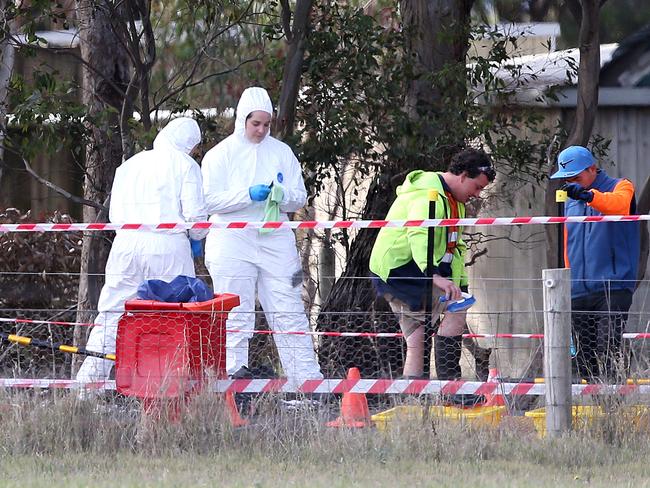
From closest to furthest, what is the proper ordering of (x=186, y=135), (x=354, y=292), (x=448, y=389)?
(x=448, y=389) → (x=186, y=135) → (x=354, y=292)

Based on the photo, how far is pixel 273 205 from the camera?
8.90m

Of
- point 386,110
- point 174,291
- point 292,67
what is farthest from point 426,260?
point 292,67

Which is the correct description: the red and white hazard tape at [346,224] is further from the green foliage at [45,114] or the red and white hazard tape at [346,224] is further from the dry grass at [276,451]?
the green foliage at [45,114]

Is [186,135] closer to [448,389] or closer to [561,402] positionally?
[448,389]

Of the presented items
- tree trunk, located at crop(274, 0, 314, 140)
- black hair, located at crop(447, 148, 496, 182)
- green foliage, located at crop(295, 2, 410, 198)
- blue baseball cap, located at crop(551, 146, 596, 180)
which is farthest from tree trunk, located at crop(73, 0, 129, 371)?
blue baseball cap, located at crop(551, 146, 596, 180)

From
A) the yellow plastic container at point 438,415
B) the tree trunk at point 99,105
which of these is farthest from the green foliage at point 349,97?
the yellow plastic container at point 438,415

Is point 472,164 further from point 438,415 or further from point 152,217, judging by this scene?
point 152,217

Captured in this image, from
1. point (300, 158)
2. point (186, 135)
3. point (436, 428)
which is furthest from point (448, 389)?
point (300, 158)

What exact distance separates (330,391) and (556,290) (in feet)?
4.71

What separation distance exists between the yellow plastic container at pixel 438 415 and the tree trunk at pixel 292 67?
167 inches

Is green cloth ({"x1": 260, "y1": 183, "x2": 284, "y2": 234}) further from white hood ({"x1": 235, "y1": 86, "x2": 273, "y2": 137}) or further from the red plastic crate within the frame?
the red plastic crate

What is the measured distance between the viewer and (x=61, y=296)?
13.6 metres

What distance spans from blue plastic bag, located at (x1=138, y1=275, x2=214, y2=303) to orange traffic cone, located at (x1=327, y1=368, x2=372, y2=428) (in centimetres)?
93

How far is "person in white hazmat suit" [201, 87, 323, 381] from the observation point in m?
8.80
